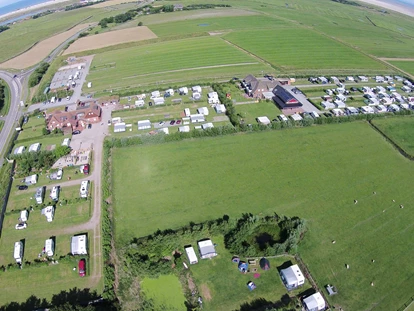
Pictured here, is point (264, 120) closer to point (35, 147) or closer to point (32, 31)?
point (35, 147)

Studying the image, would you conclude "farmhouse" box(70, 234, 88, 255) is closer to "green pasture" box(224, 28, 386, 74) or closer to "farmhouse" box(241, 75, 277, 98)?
"farmhouse" box(241, 75, 277, 98)

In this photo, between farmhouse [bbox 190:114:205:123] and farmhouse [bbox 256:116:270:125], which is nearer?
farmhouse [bbox 256:116:270:125]

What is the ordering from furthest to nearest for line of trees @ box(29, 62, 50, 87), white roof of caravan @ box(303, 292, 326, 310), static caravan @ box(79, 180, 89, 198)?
line of trees @ box(29, 62, 50, 87), static caravan @ box(79, 180, 89, 198), white roof of caravan @ box(303, 292, 326, 310)

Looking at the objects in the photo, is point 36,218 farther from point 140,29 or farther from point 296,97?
point 140,29

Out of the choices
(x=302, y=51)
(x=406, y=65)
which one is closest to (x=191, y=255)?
(x=302, y=51)

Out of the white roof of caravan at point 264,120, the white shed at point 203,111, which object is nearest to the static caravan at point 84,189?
the white shed at point 203,111

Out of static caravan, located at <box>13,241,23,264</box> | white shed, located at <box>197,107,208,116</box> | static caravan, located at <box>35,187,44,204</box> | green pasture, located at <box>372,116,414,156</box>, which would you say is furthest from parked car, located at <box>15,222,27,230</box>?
green pasture, located at <box>372,116,414,156</box>

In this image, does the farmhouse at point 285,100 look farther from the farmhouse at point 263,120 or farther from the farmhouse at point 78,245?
the farmhouse at point 78,245
